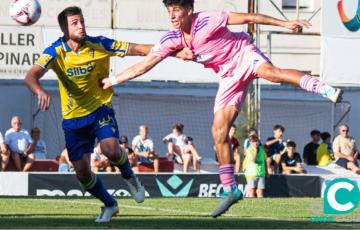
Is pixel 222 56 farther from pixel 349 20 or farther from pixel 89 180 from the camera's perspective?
pixel 349 20

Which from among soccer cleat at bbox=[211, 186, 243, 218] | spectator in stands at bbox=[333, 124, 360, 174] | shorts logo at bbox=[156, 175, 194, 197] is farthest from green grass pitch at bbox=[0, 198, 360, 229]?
spectator in stands at bbox=[333, 124, 360, 174]

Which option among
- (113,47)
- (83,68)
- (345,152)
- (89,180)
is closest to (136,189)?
(89,180)

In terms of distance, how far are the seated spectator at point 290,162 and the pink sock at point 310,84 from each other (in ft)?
44.9

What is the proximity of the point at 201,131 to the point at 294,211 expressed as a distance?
688 inches

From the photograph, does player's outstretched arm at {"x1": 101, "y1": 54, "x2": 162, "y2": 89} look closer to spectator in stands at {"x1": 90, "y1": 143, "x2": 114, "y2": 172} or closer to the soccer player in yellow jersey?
the soccer player in yellow jersey

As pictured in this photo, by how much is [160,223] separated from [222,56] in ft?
6.41

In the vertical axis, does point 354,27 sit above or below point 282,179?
above

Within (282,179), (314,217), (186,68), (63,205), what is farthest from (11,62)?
(314,217)

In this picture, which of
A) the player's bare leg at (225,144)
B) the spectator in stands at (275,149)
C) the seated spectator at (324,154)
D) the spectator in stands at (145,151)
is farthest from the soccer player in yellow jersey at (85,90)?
the seated spectator at (324,154)

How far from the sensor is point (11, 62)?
26625 millimetres

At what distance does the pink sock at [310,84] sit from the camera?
1137cm

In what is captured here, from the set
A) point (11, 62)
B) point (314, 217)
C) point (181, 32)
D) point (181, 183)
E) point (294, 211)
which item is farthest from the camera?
point (11, 62)

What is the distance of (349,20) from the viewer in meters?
28.0

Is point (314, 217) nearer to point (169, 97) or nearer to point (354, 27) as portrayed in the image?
point (354, 27)
